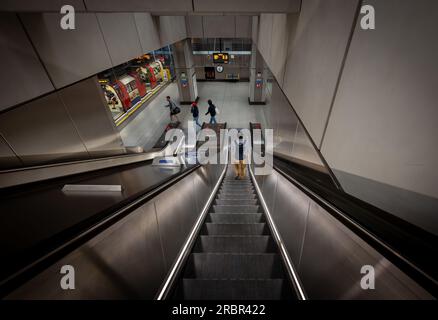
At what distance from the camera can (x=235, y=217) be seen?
422cm

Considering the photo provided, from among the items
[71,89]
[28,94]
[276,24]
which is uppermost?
[276,24]

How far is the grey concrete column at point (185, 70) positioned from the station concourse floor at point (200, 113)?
0.74 metres

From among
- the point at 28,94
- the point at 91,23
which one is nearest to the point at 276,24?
the point at 91,23

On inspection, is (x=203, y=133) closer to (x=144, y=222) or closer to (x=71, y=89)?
(x=71, y=89)

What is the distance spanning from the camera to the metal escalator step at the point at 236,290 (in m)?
2.19

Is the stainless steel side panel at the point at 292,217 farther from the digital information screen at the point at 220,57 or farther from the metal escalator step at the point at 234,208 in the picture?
the digital information screen at the point at 220,57

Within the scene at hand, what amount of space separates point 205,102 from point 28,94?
39.5ft

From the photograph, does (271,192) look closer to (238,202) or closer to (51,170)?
(238,202)

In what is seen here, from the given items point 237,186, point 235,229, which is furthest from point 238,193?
point 235,229

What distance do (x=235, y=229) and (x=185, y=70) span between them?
1184 centimetres

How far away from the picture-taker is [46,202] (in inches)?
79.9

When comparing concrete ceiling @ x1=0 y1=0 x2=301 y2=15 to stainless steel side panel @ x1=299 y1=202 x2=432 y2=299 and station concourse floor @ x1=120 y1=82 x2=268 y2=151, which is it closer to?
stainless steel side panel @ x1=299 y1=202 x2=432 y2=299

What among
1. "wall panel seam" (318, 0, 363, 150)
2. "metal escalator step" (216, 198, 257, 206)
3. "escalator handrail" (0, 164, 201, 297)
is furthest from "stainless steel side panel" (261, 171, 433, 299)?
"metal escalator step" (216, 198, 257, 206)

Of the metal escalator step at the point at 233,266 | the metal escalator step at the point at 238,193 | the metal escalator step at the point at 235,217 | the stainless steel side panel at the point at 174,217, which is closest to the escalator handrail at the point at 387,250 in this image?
the metal escalator step at the point at 233,266
